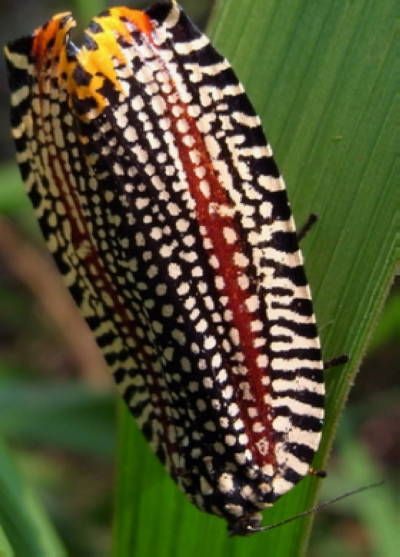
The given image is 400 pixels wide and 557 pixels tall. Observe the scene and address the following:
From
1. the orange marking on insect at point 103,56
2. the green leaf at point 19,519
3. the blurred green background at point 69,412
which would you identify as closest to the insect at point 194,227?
the orange marking on insect at point 103,56

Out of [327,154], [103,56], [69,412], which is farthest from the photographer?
[69,412]

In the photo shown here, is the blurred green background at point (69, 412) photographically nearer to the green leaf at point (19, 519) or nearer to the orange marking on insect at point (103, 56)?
the green leaf at point (19, 519)

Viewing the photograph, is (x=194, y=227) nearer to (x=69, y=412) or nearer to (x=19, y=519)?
(x=19, y=519)

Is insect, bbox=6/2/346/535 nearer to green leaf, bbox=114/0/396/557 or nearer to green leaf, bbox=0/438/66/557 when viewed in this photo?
green leaf, bbox=114/0/396/557

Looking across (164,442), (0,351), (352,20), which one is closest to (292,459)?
(164,442)

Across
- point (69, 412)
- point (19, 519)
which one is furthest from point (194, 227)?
point (69, 412)

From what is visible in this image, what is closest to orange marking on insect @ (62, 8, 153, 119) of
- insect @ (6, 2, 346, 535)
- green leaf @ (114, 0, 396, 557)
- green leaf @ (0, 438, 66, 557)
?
insect @ (6, 2, 346, 535)
